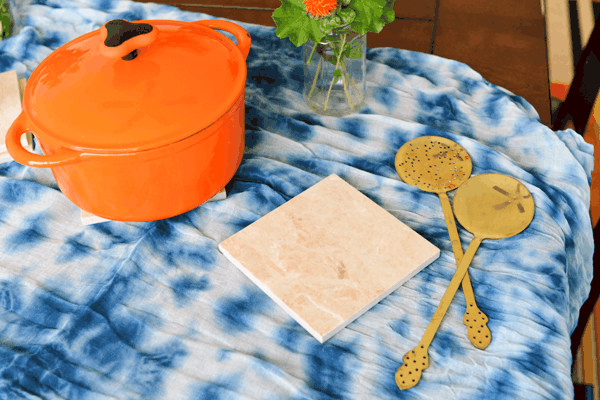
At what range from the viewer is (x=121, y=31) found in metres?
0.58

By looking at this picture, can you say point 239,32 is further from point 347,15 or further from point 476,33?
point 476,33

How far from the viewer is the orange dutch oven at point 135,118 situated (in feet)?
1.83

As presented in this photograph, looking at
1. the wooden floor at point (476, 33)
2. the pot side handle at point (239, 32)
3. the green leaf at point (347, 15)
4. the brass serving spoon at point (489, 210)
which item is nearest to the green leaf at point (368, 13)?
the green leaf at point (347, 15)

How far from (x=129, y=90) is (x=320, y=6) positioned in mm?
292

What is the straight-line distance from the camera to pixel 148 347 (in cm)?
59

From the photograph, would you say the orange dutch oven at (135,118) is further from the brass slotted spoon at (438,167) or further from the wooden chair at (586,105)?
the wooden chair at (586,105)

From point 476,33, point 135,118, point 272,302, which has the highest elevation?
point 135,118

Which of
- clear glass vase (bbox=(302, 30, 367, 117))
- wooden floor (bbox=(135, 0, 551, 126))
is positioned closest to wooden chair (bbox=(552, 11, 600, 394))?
wooden floor (bbox=(135, 0, 551, 126))

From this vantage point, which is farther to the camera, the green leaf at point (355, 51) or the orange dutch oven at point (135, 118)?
the green leaf at point (355, 51)

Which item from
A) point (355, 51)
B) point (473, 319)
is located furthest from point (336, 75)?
point (473, 319)

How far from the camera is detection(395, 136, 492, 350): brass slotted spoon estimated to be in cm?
72

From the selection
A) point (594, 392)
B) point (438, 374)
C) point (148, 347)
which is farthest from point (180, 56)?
point (594, 392)

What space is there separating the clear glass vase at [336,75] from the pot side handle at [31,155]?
428 millimetres

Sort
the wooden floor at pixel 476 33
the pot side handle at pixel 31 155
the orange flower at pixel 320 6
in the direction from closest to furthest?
the pot side handle at pixel 31 155 < the orange flower at pixel 320 6 < the wooden floor at pixel 476 33
